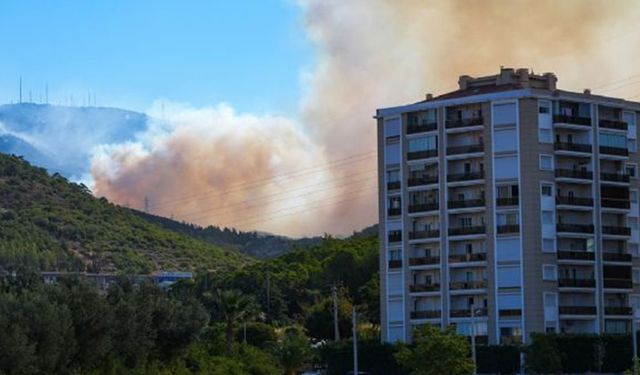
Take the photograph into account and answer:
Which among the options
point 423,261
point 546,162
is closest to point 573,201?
point 546,162

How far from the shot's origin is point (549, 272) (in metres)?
138

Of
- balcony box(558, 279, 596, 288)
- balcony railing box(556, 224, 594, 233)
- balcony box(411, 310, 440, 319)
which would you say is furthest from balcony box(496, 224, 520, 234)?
balcony box(411, 310, 440, 319)

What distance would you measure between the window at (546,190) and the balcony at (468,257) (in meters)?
7.93

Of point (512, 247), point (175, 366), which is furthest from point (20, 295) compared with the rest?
point (512, 247)

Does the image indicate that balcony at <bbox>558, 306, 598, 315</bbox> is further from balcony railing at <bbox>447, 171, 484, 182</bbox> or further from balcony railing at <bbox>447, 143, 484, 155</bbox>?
balcony railing at <bbox>447, 143, 484, 155</bbox>

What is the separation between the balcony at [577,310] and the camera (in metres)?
138

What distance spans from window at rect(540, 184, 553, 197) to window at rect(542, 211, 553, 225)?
170 centimetres

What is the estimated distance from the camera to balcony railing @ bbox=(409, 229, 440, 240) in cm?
14286

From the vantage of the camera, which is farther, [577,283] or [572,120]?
[572,120]

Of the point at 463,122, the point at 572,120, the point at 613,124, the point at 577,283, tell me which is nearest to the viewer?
the point at 577,283

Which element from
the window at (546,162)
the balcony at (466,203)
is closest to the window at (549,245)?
the window at (546,162)

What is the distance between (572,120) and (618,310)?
18.7 metres

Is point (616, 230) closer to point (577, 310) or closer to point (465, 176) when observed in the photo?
point (577, 310)

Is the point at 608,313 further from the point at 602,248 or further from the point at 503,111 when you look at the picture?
the point at 503,111
